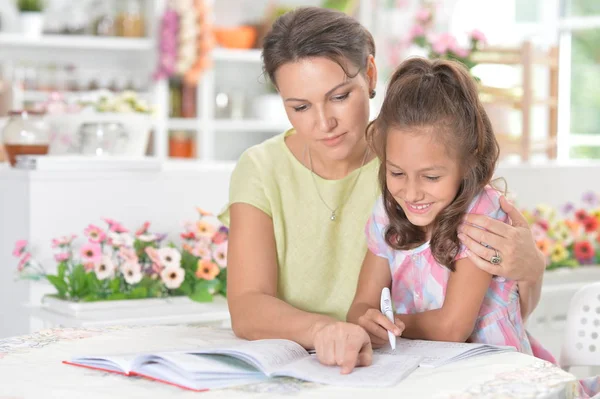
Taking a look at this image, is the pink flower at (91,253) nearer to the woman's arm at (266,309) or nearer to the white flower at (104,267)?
the white flower at (104,267)

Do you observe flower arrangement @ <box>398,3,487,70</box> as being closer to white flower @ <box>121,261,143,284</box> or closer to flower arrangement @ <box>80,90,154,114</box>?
flower arrangement @ <box>80,90,154,114</box>

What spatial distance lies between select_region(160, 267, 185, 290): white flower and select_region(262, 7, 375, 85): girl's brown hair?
2.95ft

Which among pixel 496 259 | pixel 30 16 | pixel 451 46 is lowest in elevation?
pixel 496 259

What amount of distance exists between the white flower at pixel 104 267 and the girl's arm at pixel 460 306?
1139mm

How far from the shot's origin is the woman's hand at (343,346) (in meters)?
1.31

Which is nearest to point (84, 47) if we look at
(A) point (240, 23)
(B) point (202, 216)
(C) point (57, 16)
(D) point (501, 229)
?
(C) point (57, 16)

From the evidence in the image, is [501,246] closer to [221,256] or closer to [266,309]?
[266,309]

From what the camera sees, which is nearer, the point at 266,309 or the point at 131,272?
the point at 266,309

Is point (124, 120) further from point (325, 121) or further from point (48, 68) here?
point (48, 68)

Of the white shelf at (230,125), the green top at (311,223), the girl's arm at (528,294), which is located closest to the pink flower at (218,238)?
the green top at (311,223)

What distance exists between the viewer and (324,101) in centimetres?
174

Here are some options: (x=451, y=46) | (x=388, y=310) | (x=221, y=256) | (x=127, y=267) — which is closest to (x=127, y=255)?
(x=127, y=267)

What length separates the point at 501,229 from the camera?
5.30 feet

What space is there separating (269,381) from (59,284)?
1441 mm
